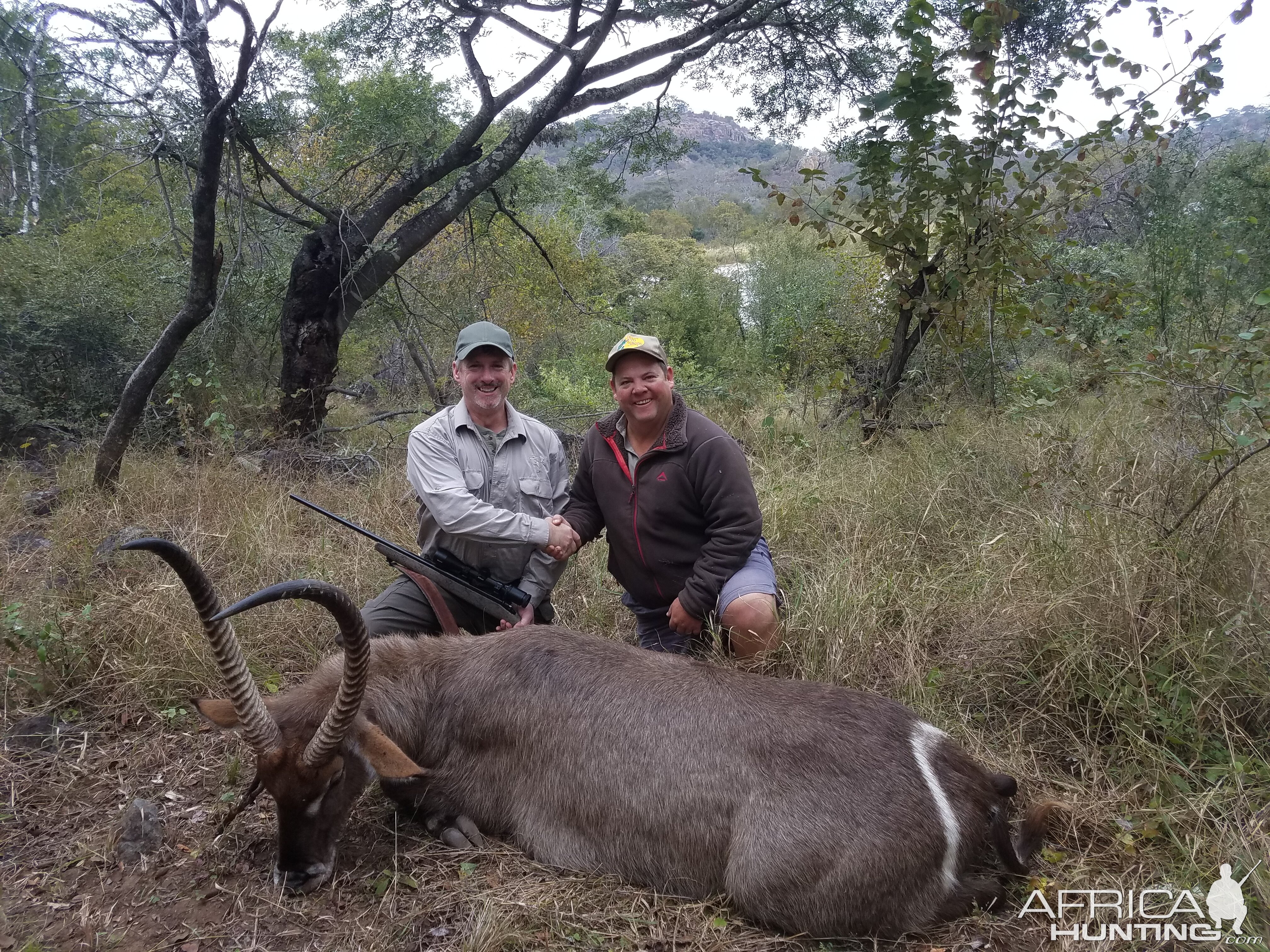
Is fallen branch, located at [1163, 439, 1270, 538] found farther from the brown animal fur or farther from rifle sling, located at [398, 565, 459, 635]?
rifle sling, located at [398, 565, 459, 635]

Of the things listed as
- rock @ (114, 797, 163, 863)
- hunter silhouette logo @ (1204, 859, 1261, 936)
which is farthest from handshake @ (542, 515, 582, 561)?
hunter silhouette logo @ (1204, 859, 1261, 936)

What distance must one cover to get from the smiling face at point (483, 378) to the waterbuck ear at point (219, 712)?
6.05 ft

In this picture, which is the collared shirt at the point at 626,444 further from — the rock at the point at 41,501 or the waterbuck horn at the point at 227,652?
the rock at the point at 41,501

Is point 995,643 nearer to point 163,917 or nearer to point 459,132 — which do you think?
point 163,917

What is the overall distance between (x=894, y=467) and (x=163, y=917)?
524 centimetres

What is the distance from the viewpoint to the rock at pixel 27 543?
5.65 metres

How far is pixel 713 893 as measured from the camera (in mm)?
2713

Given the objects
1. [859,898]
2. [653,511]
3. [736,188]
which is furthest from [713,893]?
[736,188]

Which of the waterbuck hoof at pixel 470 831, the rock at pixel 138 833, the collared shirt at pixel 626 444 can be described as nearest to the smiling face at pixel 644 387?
the collared shirt at pixel 626 444

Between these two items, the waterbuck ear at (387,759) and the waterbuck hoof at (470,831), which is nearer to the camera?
the waterbuck ear at (387,759)

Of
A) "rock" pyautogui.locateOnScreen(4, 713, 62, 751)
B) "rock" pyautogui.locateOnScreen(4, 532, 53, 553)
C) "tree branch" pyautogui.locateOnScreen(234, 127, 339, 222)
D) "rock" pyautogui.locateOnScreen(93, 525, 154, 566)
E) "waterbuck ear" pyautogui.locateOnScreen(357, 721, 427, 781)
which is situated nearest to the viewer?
"waterbuck ear" pyautogui.locateOnScreen(357, 721, 427, 781)

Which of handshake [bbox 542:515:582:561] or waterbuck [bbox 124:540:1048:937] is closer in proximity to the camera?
waterbuck [bbox 124:540:1048:937]

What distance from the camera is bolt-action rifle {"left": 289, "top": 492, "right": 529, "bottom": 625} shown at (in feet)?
13.1

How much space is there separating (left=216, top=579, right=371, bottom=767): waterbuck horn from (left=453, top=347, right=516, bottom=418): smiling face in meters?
1.68
